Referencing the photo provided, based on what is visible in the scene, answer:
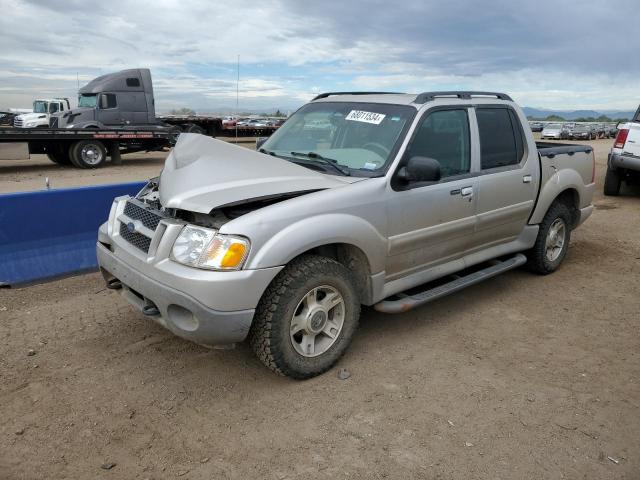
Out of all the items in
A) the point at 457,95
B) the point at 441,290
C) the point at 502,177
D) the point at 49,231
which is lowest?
the point at 441,290

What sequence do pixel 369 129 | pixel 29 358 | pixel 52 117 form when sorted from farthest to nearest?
pixel 52 117 < pixel 369 129 < pixel 29 358

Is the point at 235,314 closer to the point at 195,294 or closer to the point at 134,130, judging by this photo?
the point at 195,294

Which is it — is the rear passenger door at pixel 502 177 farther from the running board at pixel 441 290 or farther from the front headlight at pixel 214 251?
the front headlight at pixel 214 251

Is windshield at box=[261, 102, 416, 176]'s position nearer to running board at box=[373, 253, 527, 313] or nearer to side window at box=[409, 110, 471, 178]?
side window at box=[409, 110, 471, 178]

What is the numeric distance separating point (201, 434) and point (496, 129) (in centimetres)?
356

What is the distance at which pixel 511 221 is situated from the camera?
16.3ft

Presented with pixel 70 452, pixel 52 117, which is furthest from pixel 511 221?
pixel 52 117

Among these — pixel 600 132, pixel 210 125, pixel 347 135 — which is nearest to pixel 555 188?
pixel 347 135

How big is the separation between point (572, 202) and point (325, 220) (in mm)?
3739

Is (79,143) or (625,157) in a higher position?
(79,143)

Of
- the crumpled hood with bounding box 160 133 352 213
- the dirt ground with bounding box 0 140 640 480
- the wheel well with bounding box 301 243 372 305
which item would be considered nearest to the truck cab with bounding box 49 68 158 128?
the dirt ground with bounding box 0 140 640 480

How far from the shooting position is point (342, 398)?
335cm

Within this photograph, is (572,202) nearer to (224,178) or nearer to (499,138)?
(499,138)

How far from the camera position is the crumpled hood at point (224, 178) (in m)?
3.23
